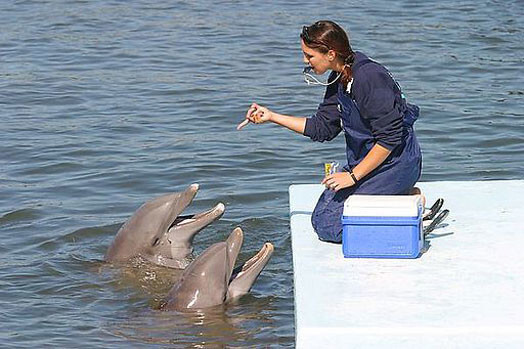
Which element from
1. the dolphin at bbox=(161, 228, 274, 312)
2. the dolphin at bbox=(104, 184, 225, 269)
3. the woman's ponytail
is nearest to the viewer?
the woman's ponytail

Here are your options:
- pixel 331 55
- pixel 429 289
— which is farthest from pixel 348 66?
pixel 429 289

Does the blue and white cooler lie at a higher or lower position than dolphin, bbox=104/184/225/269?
higher

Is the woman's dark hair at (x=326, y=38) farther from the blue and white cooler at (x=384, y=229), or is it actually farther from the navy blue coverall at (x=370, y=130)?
the blue and white cooler at (x=384, y=229)

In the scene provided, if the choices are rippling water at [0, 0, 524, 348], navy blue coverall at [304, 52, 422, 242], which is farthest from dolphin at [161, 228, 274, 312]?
navy blue coverall at [304, 52, 422, 242]

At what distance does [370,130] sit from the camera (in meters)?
6.63

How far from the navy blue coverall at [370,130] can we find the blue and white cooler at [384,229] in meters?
0.30

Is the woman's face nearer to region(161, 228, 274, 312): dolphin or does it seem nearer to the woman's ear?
the woman's ear

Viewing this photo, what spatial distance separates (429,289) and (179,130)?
259 inches

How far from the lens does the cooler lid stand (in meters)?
6.15

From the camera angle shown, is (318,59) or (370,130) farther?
(370,130)

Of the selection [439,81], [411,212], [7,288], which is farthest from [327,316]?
[439,81]

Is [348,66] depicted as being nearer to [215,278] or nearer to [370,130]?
[370,130]

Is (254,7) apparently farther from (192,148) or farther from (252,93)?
(192,148)

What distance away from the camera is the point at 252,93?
13.5 m
